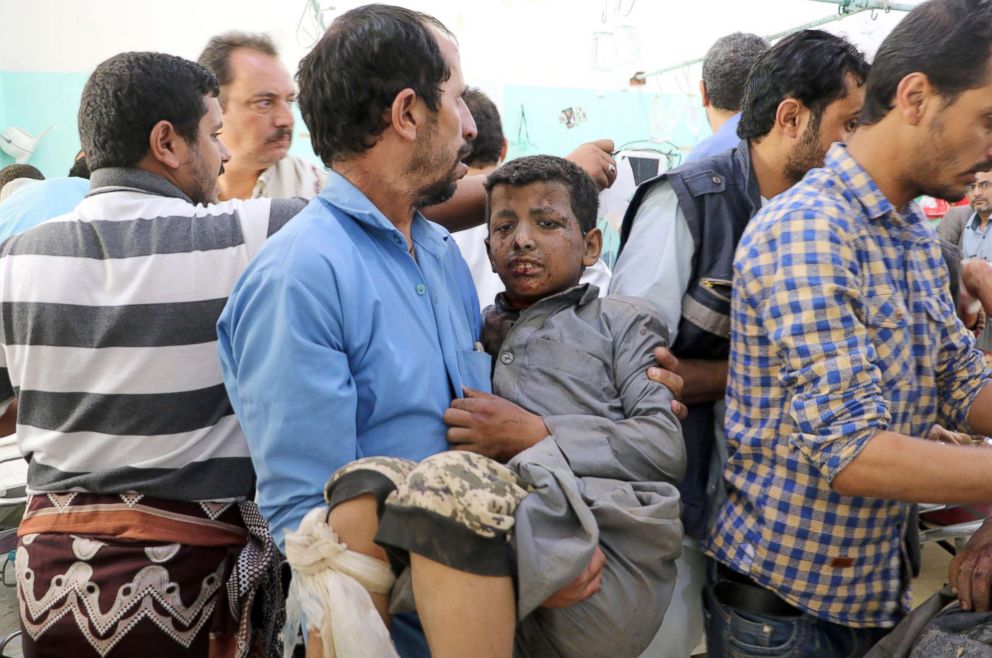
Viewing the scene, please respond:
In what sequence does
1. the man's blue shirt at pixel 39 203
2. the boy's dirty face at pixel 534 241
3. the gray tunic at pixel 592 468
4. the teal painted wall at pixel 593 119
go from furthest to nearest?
the teal painted wall at pixel 593 119
the man's blue shirt at pixel 39 203
the boy's dirty face at pixel 534 241
the gray tunic at pixel 592 468

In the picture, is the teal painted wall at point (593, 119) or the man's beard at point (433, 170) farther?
the teal painted wall at point (593, 119)

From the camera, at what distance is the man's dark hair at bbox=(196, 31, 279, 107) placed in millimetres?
2805

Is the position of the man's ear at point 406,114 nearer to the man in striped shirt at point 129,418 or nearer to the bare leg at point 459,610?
the man in striped shirt at point 129,418

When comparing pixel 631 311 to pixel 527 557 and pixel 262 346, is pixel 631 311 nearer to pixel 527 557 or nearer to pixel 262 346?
pixel 527 557

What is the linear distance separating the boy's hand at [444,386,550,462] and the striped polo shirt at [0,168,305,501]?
567 millimetres

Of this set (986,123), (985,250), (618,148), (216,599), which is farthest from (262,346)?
(985,250)

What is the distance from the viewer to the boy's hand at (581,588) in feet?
4.06

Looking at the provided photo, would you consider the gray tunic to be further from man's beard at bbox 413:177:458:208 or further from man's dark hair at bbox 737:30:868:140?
Answer: man's dark hair at bbox 737:30:868:140

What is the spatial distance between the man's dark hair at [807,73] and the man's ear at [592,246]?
476 millimetres

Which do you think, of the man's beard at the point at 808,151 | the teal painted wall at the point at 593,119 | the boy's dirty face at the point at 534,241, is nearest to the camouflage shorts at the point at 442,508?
the boy's dirty face at the point at 534,241

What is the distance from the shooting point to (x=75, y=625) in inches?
61.6

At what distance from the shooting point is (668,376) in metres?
1.58

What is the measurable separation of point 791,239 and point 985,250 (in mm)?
5462

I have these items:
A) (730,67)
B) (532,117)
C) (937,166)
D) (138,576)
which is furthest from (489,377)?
(532,117)
